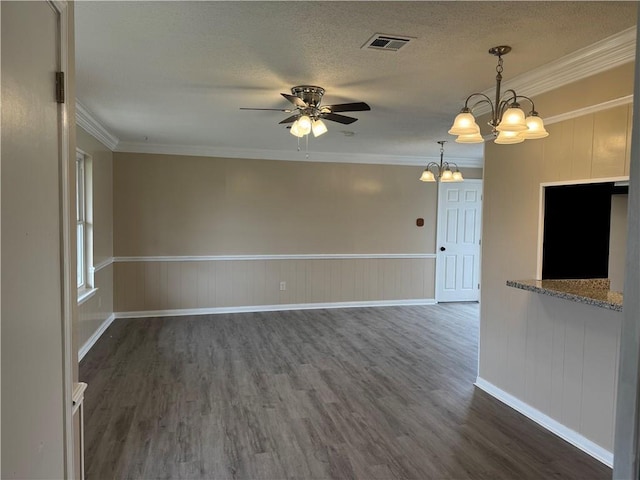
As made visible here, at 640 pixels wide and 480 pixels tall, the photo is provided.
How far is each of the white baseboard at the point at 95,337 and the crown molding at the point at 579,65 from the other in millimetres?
4417

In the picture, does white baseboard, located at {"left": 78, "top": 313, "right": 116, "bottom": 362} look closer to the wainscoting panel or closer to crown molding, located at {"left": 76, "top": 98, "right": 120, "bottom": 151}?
the wainscoting panel

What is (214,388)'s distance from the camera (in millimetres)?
3643

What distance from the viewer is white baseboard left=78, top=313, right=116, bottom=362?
4303mm

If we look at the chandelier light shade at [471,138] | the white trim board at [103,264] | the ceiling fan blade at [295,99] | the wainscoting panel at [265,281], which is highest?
the ceiling fan blade at [295,99]

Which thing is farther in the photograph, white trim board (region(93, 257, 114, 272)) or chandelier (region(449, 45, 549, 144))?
white trim board (region(93, 257, 114, 272))

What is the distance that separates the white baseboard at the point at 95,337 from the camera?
4303 millimetres

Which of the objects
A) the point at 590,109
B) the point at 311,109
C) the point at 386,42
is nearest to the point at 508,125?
the point at 386,42

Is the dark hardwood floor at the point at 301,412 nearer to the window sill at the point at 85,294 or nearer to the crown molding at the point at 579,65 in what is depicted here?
the window sill at the point at 85,294

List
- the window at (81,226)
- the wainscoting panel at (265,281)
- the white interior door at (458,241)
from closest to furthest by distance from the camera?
1. the window at (81,226)
2. the wainscoting panel at (265,281)
3. the white interior door at (458,241)

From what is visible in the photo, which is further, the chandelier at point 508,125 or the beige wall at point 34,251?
the chandelier at point 508,125

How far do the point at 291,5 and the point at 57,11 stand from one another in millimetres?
1014

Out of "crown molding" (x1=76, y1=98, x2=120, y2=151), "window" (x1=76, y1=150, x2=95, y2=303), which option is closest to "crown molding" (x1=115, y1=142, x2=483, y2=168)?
"crown molding" (x1=76, y1=98, x2=120, y2=151)

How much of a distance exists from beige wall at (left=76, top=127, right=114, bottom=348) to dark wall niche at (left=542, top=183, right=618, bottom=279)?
412 centimetres

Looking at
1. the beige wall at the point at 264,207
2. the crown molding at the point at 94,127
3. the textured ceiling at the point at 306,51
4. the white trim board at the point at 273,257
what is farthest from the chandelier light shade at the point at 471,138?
the white trim board at the point at 273,257
